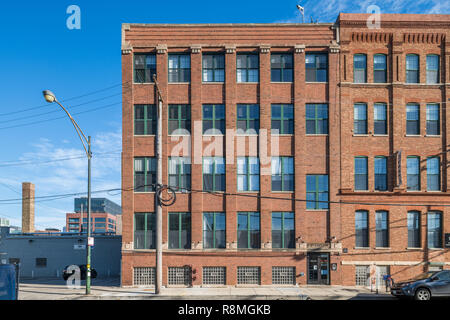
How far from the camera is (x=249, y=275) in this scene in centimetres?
2592

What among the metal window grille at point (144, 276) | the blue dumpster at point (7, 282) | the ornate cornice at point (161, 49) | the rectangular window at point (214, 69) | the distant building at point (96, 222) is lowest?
the distant building at point (96, 222)

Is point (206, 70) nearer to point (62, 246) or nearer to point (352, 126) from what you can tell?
point (352, 126)

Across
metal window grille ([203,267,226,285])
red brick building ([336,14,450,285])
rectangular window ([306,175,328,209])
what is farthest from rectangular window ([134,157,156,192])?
red brick building ([336,14,450,285])

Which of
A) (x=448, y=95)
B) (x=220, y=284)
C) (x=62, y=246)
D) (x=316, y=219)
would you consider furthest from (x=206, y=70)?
(x=62, y=246)

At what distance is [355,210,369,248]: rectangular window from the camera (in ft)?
85.8

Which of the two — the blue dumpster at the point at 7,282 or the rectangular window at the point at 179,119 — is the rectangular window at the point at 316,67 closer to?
the rectangular window at the point at 179,119

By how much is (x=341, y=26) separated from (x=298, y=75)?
4.50 metres

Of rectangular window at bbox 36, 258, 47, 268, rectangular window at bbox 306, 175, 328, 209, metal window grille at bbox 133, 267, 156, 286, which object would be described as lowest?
rectangular window at bbox 36, 258, 47, 268

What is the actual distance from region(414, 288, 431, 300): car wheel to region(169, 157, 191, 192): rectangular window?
14829mm

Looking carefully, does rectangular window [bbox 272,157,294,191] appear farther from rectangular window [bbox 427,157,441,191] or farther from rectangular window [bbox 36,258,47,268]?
rectangular window [bbox 36,258,47,268]

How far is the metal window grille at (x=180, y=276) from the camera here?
84.9 feet

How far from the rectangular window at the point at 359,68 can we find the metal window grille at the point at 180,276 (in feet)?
56.8

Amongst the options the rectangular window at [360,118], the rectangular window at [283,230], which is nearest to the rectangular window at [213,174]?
the rectangular window at [283,230]

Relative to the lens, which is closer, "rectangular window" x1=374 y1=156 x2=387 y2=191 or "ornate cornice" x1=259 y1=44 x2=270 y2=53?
"rectangular window" x1=374 y1=156 x2=387 y2=191
